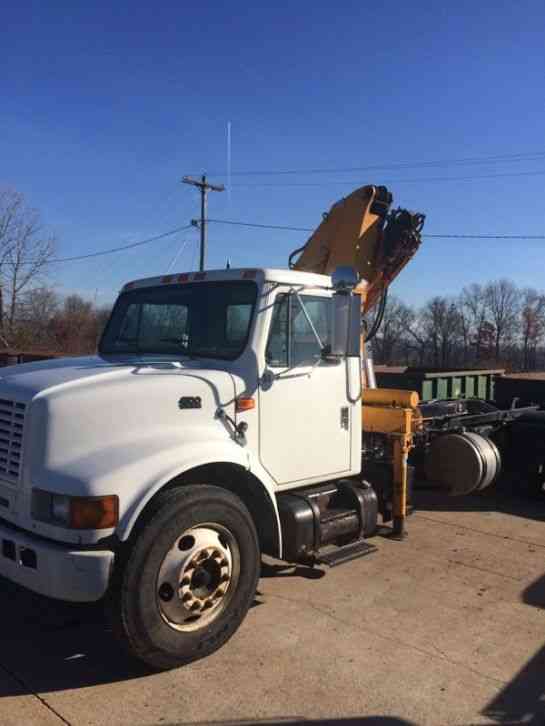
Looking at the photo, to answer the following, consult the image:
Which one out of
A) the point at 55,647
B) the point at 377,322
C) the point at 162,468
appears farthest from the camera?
the point at 377,322

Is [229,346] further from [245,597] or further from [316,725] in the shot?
[316,725]

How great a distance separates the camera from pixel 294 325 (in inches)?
188

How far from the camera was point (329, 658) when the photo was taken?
406 centimetres

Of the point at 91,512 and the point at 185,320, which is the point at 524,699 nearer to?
the point at 91,512

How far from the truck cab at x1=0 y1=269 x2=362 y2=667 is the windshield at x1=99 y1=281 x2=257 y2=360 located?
1 cm

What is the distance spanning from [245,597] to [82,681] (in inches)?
42.4

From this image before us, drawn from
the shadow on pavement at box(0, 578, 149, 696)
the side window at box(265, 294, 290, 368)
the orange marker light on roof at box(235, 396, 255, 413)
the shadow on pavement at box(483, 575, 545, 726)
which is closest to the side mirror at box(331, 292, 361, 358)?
the side window at box(265, 294, 290, 368)

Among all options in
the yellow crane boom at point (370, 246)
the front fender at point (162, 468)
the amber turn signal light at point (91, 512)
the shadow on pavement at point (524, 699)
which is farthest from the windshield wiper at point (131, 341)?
the shadow on pavement at point (524, 699)

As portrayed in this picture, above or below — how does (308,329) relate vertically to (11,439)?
above

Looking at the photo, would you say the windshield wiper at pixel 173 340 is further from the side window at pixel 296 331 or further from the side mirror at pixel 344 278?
the side mirror at pixel 344 278

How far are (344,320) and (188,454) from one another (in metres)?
1.65

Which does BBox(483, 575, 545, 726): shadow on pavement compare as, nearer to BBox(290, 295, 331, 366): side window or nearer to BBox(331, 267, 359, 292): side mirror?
BBox(290, 295, 331, 366): side window

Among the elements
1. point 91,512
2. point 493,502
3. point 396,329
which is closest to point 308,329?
point 91,512

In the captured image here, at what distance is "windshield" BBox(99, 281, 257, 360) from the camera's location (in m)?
4.69
